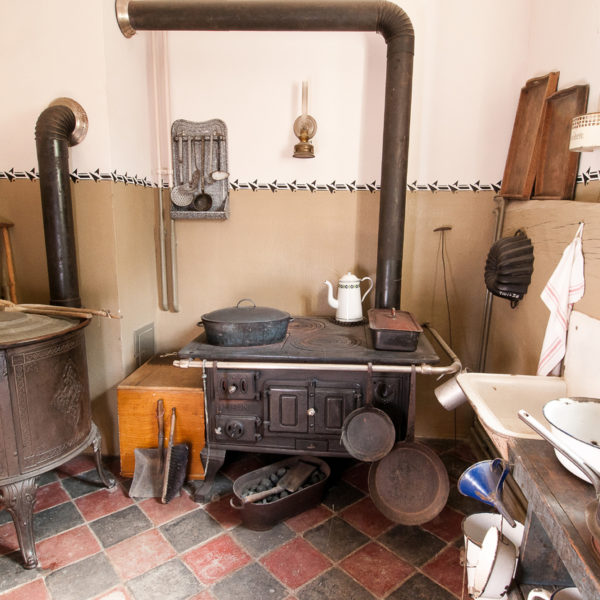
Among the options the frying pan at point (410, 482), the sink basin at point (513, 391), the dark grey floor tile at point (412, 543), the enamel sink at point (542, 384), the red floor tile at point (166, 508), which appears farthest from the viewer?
the red floor tile at point (166, 508)

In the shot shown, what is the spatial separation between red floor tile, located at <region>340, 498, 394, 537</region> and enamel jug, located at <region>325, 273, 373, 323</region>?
875 millimetres

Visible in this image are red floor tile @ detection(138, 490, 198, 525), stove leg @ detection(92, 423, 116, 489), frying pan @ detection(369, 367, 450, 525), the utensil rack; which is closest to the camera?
frying pan @ detection(369, 367, 450, 525)

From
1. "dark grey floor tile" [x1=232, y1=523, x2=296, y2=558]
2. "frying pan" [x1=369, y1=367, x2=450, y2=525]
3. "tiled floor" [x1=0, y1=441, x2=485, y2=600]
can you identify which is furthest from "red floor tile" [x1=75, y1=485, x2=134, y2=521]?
"frying pan" [x1=369, y1=367, x2=450, y2=525]

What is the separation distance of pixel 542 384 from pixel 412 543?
847 millimetres

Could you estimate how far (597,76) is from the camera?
60.9 inches

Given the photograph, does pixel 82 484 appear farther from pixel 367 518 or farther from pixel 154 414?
pixel 367 518

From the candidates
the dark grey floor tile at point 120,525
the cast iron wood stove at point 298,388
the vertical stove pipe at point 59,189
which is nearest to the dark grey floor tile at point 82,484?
the dark grey floor tile at point 120,525

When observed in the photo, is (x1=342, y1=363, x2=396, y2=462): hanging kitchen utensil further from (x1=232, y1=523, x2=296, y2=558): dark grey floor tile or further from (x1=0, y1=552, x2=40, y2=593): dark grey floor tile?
(x1=0, y1=552, x2=40, y2=593): dark grey floor tile

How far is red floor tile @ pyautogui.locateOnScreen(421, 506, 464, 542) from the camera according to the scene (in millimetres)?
1850

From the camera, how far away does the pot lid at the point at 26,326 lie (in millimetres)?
1616

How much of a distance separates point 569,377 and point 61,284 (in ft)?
6.95

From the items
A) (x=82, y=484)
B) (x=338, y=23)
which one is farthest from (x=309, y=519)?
(x=338, y=23)

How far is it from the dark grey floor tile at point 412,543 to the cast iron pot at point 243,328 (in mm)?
956

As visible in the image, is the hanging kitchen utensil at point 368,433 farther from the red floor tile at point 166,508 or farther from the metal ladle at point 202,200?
the metal ladle at point 202,200
